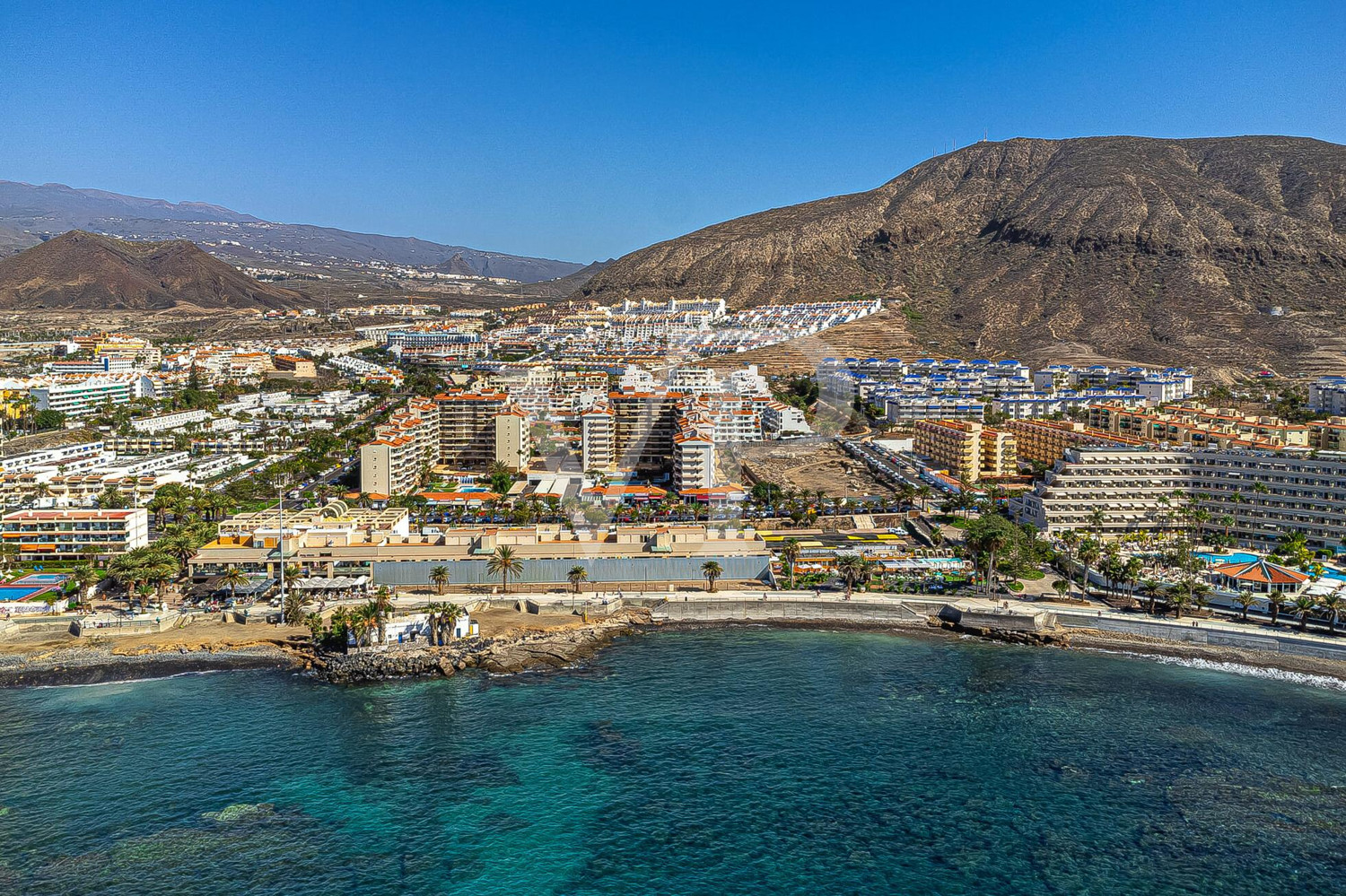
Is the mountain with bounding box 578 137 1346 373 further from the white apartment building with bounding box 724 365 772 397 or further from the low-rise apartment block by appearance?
the low-rise apartment block

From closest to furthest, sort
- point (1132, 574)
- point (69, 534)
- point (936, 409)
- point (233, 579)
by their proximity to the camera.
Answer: point (233, 579), point (1132, 574), point (69, 534), point (936, 409)

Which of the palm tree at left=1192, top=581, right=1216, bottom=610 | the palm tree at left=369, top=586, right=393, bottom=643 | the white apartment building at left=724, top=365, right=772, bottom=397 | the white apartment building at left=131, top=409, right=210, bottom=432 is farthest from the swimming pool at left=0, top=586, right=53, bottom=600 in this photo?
the white apartment building at left=724, top=365, right=772, bottom=397

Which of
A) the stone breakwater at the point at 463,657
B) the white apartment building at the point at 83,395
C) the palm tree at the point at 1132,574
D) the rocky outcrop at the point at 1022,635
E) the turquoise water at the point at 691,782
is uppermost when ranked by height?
the white apartment building at the point at 83,395

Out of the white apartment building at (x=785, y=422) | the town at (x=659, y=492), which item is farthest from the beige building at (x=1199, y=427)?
the white apartment building at (x=785, y=422)

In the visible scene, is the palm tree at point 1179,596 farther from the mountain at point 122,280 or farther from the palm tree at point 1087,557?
the mountain at point 122,280

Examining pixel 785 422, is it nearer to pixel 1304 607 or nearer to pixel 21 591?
pixel 1304 607

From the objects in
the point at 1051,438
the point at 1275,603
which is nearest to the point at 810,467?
the point at 1051,438
